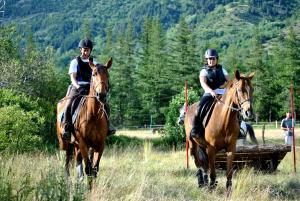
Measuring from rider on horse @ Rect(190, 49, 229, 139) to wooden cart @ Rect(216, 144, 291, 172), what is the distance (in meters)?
3.54

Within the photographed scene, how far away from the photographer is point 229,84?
9195 millimetres

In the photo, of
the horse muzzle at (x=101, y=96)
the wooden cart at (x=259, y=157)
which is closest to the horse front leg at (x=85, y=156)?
the horse muzzle at (x=101, y=96)

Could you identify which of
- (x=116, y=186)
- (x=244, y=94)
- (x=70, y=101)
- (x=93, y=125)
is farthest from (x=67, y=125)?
(x=244, y=94)

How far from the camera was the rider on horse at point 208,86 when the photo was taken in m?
9.70

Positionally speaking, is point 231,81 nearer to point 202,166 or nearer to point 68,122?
point 202,166

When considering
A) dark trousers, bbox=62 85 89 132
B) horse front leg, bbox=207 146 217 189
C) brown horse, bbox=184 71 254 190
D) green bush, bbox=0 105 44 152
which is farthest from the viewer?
green bush, bbox=0 105 44 152

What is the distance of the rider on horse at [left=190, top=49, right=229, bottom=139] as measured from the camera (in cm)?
970

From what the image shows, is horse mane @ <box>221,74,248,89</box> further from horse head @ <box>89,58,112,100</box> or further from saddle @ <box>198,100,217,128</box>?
horse head @ <box>89,58,112,100</box>

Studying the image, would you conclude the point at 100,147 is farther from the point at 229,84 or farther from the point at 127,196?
the point at 229,84

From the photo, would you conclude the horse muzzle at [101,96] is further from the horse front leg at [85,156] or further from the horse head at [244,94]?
the horse head at [244,94]

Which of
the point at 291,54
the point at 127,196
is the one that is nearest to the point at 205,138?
the point at 127,196

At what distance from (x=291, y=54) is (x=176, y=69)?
53.5 ft

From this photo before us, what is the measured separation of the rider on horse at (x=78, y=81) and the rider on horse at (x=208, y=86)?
1.71 metres

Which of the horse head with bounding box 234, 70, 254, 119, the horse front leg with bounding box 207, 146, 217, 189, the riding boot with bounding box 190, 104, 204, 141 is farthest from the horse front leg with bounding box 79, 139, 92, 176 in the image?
the horse head with bounding box 234, 70, 254, 119
